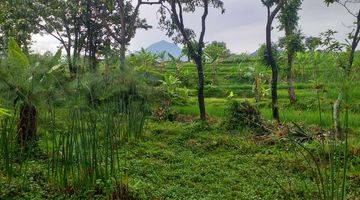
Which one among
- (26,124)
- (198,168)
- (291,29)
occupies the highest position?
(291,29)

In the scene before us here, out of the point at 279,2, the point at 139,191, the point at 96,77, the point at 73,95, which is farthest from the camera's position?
the point at 279,2

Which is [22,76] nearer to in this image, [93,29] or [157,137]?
[157,137]

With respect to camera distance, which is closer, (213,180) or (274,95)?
(213,180)

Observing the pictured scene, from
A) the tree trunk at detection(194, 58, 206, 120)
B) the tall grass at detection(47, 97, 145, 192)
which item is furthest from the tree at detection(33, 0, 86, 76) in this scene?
the tall grass at detection(47, 97, 145, 192)

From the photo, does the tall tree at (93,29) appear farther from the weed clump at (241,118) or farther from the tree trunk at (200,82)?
the weed clump at (241,118)

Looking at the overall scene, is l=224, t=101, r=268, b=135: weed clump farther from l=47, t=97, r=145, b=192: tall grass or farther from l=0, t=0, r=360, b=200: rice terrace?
l=47, t=97, r=145, b=192: tall grass

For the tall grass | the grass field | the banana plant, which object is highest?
the banana plant

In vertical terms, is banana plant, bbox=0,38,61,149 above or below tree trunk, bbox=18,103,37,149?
above

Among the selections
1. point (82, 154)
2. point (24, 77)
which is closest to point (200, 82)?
point (24, 77)

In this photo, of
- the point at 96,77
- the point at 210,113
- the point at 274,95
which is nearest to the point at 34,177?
the point at 96,77

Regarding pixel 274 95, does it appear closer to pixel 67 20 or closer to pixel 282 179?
pixel 282 179

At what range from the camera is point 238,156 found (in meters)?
9.65

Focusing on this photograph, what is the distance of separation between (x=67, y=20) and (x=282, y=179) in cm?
1794

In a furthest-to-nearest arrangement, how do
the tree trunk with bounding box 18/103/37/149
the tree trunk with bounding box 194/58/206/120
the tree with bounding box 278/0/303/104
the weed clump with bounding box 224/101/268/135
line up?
1. the tree with bounding box 278/0/303/104
2. the tree trunk with bounding box 194/58/206/120
3. the weed clump with bounding box 224/101/268/135
4. the tree trunk with bounding box 18/103/37/149
